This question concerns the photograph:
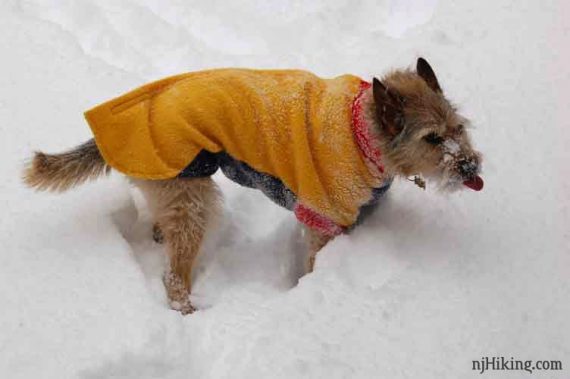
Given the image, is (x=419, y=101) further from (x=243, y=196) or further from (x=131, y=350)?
(x=131, y=350)

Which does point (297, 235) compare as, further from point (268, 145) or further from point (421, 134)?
point (421, 134)

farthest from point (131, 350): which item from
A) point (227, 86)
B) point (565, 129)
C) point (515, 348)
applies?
point (565, 129)

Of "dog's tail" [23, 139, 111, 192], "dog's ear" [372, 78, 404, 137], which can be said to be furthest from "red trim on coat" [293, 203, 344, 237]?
"dog's tail" [23, 139, 111, 192]

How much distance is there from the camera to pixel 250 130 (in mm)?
Result: 2967

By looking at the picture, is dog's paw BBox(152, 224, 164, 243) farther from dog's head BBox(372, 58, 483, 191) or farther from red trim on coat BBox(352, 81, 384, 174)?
dog's head BBox(372, 58, 483, 191)

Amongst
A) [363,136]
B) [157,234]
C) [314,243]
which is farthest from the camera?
[157,234]

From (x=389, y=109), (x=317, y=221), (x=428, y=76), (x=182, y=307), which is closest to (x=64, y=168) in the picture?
(x=182, y=307)

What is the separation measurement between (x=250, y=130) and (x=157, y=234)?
1002 millimetres

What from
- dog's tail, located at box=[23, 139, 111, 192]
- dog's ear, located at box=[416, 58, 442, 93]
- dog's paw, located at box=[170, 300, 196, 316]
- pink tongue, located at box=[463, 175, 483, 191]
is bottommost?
dog's paw, located at box=[170, 300, 196, 316]

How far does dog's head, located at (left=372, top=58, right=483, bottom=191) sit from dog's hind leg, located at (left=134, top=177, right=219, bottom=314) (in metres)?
1.07

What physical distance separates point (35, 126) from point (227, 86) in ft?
5.20

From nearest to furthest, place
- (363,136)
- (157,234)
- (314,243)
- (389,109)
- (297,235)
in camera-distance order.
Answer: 1. (389,109)
2. (363,136)
3. (314,243)
4. (157,234)
5. (297,235)

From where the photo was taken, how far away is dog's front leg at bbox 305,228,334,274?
328 centimetres

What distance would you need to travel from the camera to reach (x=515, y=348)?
2.57 m
